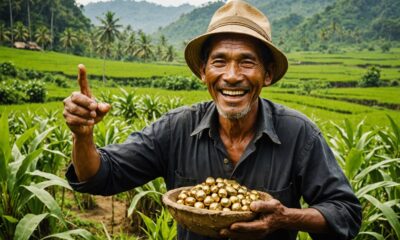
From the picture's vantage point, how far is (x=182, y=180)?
6.44 ft

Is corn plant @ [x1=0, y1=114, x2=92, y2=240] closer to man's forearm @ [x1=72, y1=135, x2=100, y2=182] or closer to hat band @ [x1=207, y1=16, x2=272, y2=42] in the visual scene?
man's forearm @ [x1=72, y1=135, x2=100, y2=182]

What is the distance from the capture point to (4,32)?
40.3 m

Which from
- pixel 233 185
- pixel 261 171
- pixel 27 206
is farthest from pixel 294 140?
pixel 27 206

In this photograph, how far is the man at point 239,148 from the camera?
1698 mm

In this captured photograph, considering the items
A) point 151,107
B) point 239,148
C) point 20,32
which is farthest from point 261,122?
point 20,32

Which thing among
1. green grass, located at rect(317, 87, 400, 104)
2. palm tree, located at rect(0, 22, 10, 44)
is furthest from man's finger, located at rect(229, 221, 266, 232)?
palm tree, located at rect(0, 22, 10, 44)

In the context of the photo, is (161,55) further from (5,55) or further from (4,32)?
(5,55)

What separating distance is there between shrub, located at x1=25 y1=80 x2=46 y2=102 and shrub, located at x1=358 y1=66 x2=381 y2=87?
22.0 m

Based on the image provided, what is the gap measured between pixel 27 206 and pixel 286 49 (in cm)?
6898

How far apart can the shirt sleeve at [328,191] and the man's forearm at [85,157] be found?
896 mm

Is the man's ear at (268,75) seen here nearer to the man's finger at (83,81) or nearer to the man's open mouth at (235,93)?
the man's open mouth at (235,93)

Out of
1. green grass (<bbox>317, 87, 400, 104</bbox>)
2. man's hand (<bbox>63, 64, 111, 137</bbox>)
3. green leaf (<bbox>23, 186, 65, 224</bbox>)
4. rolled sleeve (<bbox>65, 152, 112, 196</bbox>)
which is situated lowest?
green grass (<bbox>317, 87, 400, 104</bbox>)

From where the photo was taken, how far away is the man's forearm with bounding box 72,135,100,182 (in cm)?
165

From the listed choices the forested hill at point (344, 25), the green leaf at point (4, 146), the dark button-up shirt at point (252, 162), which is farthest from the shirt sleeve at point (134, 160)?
the forested hill at point (344, 25)
